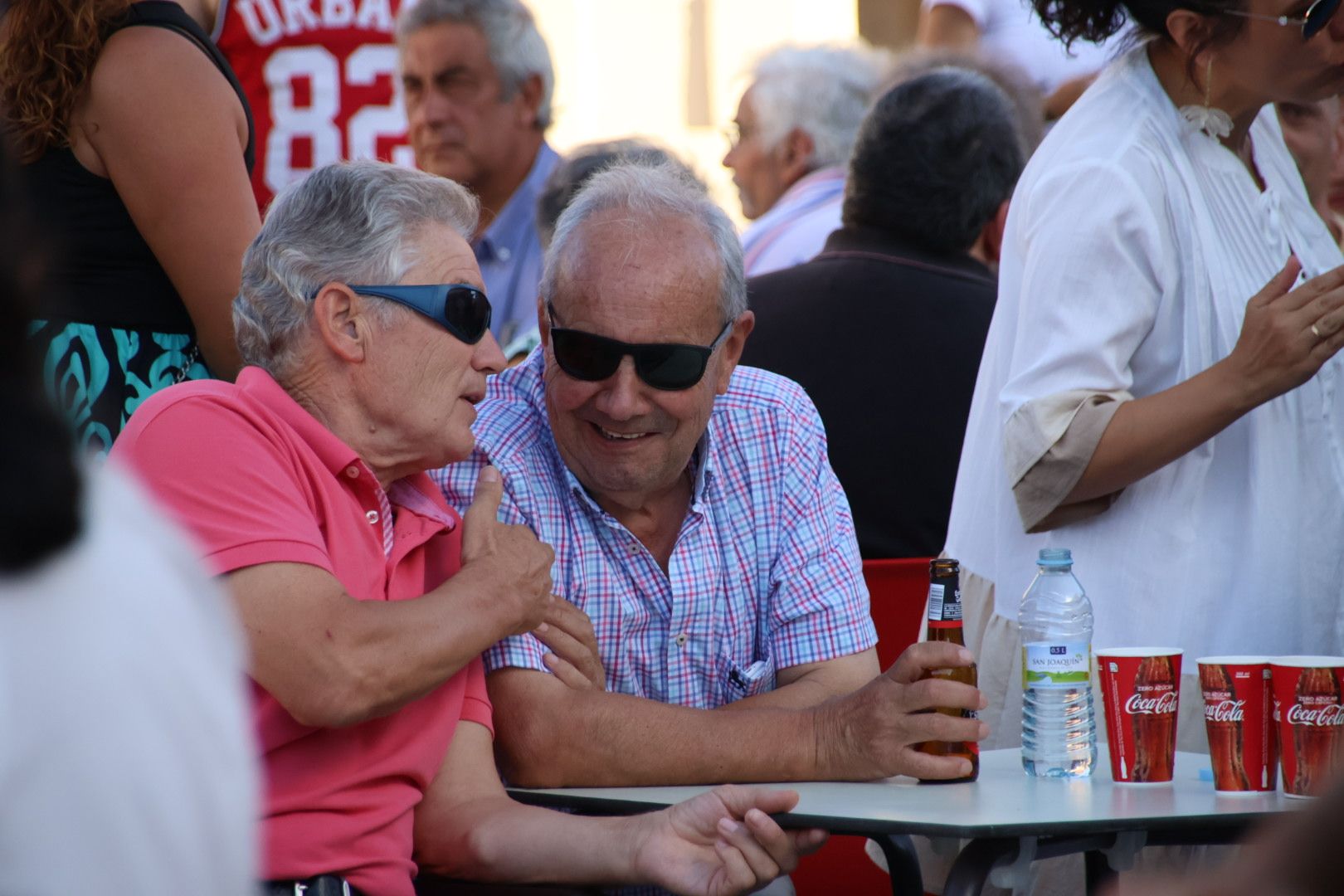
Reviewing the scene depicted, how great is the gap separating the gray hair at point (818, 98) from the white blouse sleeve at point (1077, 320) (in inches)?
106

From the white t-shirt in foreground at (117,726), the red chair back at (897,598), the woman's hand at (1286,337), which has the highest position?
the white t-shirt in foreground at (117,726)

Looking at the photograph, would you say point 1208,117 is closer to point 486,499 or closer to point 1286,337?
point 1286,337

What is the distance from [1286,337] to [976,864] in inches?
46.5

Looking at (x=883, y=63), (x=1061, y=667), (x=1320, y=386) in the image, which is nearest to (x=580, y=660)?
(x=1061, y=667)

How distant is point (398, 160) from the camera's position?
16.6 ft

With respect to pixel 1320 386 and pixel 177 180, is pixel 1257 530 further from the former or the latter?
pixel 177 180

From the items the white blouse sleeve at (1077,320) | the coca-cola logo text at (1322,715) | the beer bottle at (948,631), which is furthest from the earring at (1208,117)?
the coca-cola logo text at (1322,715)

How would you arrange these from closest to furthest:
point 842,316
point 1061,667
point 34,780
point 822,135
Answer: point 34,780 < point 1061,667 < point 842,316 < point 822,135

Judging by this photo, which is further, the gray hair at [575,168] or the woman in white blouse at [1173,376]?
the gray hair at [575,168]

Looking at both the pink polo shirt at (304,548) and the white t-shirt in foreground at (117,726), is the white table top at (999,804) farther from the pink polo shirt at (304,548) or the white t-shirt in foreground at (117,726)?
the white t-shirt in foreground at (117,726)

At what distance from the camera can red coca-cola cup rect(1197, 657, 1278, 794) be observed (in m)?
2.39

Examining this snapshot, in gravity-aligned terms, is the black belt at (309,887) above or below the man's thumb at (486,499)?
below

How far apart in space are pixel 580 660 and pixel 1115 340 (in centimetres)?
115

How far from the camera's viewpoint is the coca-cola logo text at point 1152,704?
2449 mm
